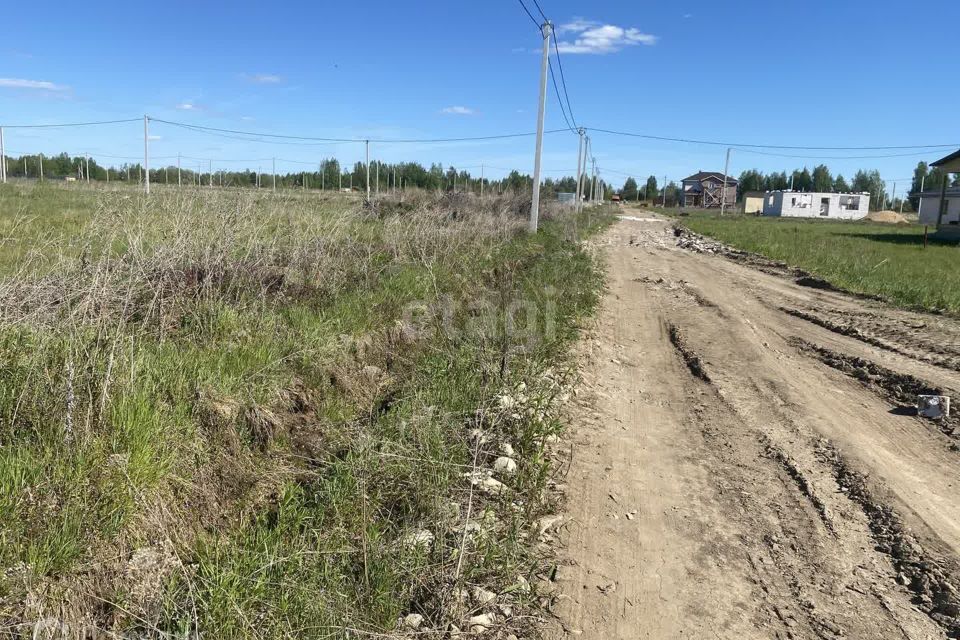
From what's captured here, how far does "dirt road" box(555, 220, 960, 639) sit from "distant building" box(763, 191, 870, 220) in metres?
70.2

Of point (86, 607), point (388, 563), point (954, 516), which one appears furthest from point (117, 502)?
point (954, 516)

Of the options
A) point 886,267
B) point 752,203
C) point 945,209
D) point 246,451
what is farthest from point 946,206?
point 246,451

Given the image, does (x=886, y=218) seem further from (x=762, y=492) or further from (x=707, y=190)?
(x=762, y=492)

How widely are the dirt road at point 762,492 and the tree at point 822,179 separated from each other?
406ft

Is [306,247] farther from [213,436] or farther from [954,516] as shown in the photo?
[954,516]

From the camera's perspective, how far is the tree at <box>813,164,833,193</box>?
116m

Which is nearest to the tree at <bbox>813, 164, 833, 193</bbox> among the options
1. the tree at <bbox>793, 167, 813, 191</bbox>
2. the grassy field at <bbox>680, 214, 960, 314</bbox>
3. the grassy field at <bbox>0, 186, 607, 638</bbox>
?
the tree at <bbox>793, 167, 813, 191</bbox>

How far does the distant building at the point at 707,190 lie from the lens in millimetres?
96125

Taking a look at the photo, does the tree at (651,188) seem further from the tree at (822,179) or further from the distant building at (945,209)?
the distant building at (945,209)

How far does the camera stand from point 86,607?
8.52 ft

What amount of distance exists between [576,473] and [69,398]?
125 inches

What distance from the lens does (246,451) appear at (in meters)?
4.07

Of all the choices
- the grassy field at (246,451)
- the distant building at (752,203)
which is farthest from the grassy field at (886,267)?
the distant building at (752,203)

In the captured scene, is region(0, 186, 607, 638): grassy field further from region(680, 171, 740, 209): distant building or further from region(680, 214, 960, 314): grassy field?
region(680, 171, 740, 209): distant building
